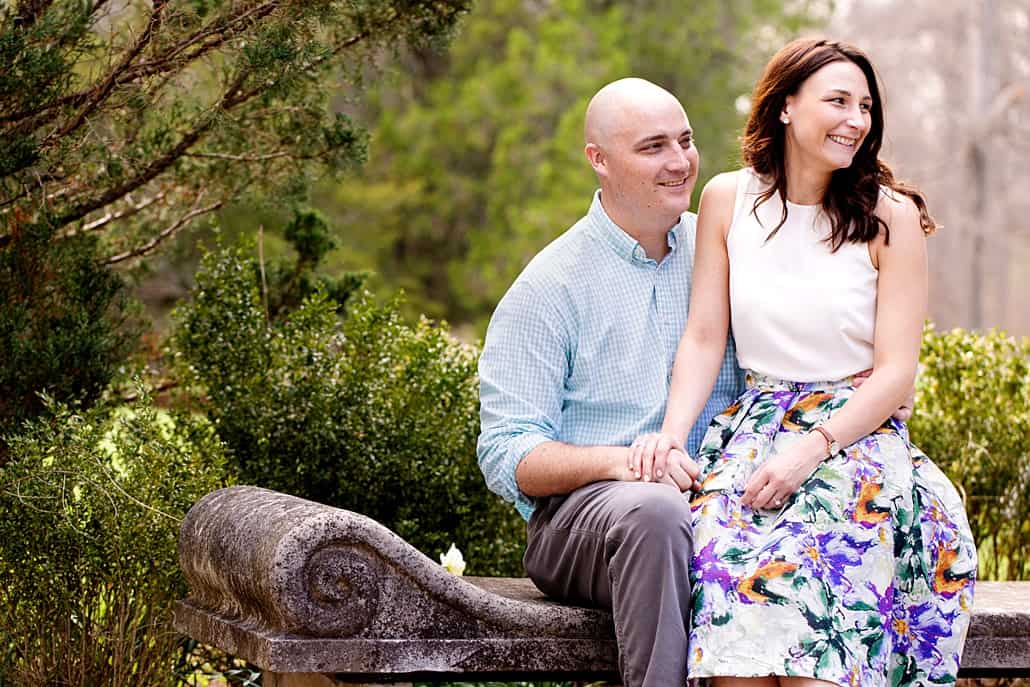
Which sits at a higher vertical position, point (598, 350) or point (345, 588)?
point (598, 350)

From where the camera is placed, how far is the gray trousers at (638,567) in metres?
2.73

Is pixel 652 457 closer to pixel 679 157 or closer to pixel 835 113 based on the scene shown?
pixel 679 157

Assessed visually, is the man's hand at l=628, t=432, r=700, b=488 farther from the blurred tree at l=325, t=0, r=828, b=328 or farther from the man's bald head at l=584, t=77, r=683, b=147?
the blurred tree at l=325, t=0, r=828, b=328

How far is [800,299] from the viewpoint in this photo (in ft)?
10.3

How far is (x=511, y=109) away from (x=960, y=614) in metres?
17.8

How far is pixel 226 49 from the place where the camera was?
3551mm

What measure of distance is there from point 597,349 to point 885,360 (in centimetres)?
66

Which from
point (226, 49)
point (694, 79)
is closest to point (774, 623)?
point (226, 49)

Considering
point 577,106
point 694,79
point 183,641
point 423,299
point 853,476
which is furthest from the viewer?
point 423,299

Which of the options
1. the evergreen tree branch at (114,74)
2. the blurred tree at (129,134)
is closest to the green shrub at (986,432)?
the blurred tree at (129,134)

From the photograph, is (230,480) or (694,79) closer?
(230,480)

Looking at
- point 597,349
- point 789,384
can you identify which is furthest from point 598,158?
point 789,384

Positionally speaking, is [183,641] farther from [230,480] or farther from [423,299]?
[423,299]

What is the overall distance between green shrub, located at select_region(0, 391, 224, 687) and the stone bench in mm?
441
